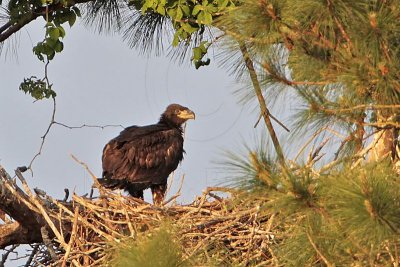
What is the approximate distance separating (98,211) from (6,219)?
712mm

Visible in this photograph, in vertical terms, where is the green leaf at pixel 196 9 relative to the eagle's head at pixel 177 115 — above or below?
below

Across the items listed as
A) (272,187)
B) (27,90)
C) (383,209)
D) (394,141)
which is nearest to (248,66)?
(394,141)

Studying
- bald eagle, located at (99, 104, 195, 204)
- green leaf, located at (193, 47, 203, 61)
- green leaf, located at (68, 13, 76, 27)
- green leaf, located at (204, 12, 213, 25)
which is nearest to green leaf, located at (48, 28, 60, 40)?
green leaf, located at (68, 13, 76, 27)

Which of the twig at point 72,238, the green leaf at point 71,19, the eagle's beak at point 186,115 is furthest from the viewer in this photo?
the eagle's beak at point 186,115

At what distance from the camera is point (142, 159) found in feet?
40.7

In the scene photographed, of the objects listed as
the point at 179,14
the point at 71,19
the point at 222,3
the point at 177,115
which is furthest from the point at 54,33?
the point at 177,115

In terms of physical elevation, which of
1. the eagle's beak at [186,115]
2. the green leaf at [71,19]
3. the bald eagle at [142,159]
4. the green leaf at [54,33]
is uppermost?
the eagle's beak at [186,115]

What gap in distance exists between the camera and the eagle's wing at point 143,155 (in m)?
12.2

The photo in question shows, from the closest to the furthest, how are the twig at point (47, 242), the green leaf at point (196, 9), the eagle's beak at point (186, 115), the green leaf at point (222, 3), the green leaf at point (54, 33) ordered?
1. the twig at point (47, 242)
2. the green leaf at point (222, 3)
3. the green leaf at point (196, 9)
4. the green leaf at point (54, 33)
5. the eagle's beak at point (186, 115)

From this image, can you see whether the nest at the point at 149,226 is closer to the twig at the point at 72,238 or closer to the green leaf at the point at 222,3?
the twig at the point at 72,238

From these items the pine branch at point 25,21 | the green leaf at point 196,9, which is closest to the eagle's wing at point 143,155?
the pine branch at point 25,21

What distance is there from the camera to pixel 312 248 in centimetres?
696

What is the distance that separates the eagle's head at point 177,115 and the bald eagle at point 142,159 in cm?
33

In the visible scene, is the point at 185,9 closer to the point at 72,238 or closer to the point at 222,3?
the point at 222,3
